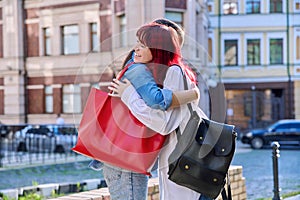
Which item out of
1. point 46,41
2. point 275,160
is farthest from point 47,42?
point 275,160

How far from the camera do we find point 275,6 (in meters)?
13.5

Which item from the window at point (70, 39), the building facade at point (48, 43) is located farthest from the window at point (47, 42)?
the window at point (70, 39)

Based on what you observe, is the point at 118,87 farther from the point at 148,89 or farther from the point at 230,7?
the point at 230,7

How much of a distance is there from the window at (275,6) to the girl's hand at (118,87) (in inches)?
474

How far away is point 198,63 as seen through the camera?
1785 millimetres

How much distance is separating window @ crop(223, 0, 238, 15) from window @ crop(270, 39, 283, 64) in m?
1.47

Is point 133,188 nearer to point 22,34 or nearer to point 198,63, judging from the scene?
point 198,63

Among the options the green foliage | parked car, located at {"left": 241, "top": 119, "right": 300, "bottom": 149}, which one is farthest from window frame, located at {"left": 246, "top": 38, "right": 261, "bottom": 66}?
the green foliage

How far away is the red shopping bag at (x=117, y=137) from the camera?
1582 millimetres

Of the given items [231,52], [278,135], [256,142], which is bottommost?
[256,142]

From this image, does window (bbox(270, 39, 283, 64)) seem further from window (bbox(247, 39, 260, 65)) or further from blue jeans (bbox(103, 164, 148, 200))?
blue jeans (bbox(103, 164, 148, 200))

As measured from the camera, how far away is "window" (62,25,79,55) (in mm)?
4074

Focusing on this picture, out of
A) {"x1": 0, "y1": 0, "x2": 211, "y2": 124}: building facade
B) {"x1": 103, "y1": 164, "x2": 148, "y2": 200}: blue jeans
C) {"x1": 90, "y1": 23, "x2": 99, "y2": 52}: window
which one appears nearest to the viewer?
{"x1": 103, "y1": 164, "x2": 148, "y2": 200}: blue jeans

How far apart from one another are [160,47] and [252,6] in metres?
12.6
